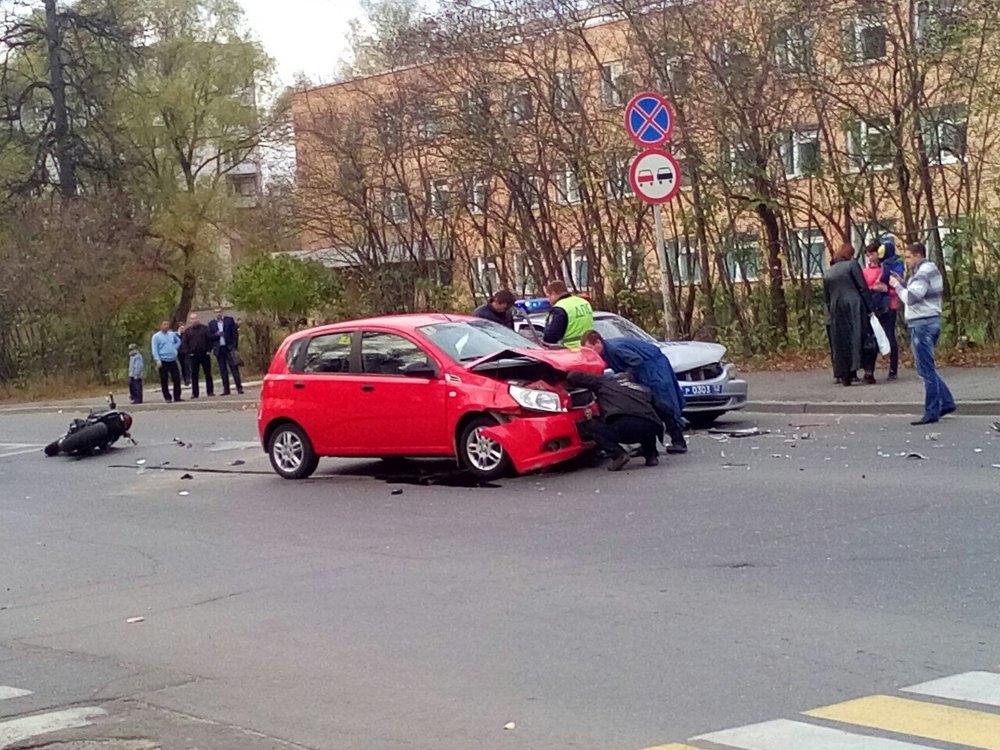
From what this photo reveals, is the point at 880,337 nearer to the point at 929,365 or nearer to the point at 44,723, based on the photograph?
the point at 929,365

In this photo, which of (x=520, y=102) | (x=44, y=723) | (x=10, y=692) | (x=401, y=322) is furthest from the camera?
(x=520, y=102)

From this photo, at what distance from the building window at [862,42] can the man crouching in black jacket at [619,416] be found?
10.1 metres

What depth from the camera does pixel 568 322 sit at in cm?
1650

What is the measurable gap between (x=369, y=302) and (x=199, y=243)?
13165 mm

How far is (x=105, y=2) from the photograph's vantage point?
152 feet

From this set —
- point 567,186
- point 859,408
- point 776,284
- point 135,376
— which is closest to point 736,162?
point 776,284

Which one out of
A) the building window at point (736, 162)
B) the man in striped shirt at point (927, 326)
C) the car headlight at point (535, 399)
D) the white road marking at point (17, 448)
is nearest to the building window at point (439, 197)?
the building window at point (736, 162)

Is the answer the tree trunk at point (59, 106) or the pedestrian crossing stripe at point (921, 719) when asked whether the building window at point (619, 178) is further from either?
the tree trunk at point (59, 106)

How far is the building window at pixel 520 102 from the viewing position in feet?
86.0

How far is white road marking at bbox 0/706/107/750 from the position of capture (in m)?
6.64

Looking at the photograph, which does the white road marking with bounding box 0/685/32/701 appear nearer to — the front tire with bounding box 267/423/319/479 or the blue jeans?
the front tire with bounding box 267/423/319/479

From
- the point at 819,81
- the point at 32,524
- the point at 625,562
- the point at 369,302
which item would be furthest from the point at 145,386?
the point at 625,562

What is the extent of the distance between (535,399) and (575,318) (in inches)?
116

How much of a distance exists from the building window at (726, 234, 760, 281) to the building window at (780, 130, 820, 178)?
1572 mm
